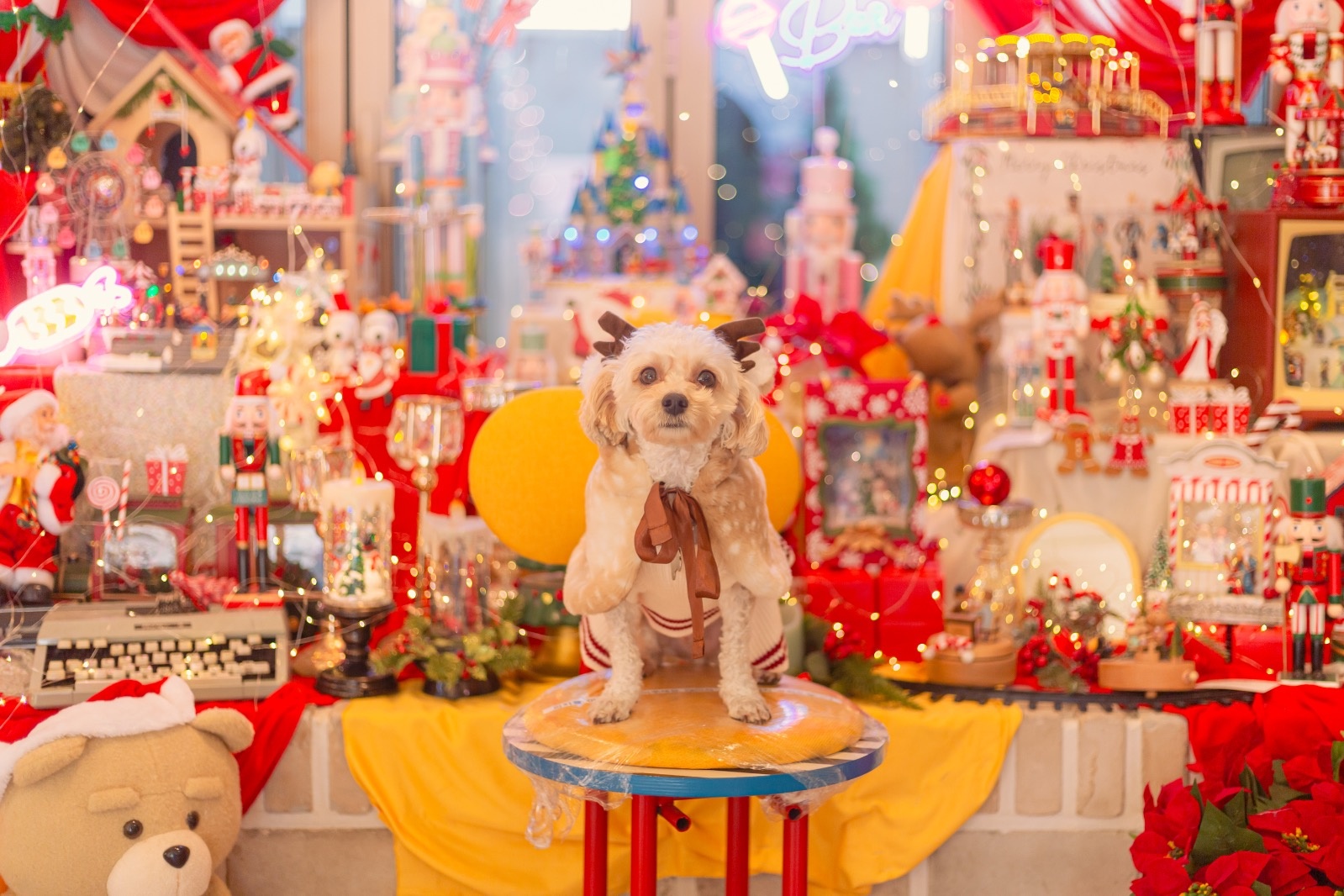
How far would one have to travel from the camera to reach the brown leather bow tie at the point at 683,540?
195 centimetres

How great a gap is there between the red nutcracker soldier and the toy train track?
1.26m

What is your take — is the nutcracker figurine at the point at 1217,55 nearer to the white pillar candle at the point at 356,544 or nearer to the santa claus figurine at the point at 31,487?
the white pillar candle at the point at 356,544

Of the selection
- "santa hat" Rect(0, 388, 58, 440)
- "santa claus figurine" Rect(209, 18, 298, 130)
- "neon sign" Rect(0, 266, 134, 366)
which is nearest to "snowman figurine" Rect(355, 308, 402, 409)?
"neon sign" Rect(0, 266, 134, 366)

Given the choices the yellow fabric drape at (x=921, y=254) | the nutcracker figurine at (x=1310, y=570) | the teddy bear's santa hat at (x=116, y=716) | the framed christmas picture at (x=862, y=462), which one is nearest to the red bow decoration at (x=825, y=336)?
the framed christmas picture at (x=862, y=462)

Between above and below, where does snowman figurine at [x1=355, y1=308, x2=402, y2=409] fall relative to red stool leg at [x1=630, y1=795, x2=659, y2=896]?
above

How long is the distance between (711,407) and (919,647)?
1116 mm

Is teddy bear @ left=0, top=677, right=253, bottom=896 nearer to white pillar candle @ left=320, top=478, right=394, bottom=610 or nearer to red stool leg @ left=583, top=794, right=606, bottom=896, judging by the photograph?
white pillar candle @ left=320, top=478, right=394, bottom=610

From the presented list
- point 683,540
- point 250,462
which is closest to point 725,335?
point 683,540

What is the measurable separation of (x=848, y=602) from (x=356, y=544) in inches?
35.7

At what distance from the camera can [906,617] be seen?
9.36 ft

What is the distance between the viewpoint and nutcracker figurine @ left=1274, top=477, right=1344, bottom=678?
8.54ft

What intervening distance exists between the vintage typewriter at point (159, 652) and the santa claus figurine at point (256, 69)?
58.9 inches

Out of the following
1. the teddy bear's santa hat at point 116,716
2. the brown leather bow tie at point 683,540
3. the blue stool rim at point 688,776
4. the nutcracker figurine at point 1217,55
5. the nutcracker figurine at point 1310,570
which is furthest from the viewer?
the nutcracker figurine at point 1217,55

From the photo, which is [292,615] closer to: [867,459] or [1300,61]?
[867,459]
